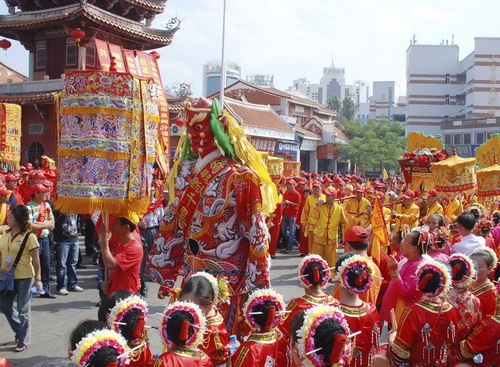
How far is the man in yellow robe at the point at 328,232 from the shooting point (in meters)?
9.52

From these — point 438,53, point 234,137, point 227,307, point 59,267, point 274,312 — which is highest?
point 438,53

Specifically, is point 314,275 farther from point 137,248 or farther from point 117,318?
point 137,248

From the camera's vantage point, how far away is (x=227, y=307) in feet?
12.8

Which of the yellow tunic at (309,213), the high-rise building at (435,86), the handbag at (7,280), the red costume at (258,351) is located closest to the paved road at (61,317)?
the handbag at (7,280)

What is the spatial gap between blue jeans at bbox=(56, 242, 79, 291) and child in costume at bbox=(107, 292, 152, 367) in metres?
5.41

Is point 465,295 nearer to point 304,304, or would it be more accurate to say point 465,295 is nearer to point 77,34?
point 304,304

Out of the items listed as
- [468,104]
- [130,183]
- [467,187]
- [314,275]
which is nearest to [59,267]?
[130,183]

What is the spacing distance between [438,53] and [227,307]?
5995 centimetres

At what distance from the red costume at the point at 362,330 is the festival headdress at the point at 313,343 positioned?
80cm

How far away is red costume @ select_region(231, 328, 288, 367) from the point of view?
2.93m

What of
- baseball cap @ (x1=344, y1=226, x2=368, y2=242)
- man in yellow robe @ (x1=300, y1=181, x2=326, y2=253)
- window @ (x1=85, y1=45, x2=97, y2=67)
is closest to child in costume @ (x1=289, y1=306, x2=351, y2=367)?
baseball cap @ (x1=344, y1=226, x2=368, y2=242)

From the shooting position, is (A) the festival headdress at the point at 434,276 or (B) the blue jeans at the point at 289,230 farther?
(B) the blue jeans at the point at 289,230

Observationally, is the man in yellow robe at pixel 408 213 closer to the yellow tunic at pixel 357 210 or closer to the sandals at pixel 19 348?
the yellow tunic at pixel 357 210

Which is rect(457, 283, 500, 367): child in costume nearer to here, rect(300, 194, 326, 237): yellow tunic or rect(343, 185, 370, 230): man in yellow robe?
rect(343, 185, 370, 230): man in yellow robe
